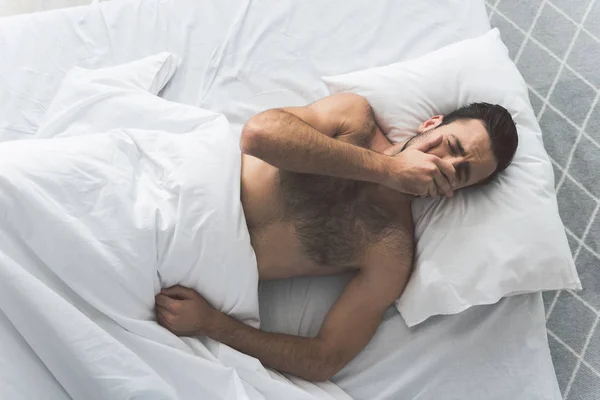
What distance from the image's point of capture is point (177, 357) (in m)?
1.12

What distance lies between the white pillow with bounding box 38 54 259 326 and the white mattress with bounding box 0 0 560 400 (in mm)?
128

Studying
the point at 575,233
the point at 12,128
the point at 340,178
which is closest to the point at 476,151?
the point at 340,178

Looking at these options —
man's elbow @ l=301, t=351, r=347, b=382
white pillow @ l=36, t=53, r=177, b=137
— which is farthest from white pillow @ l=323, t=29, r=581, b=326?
white pillow @ l=36, t=53, r=177, b=137

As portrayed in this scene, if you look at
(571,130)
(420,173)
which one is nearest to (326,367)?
(420,173)

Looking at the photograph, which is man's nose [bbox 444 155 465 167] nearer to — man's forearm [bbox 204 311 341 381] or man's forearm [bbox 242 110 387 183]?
man's forearm [bbox 242 110 387 183]

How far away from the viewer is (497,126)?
127 cm

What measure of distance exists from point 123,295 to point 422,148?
0.70m

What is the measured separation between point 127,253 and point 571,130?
4.52 feet

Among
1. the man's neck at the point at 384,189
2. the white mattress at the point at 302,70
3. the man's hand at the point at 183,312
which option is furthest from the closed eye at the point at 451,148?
the man's hand at the point at 183,312

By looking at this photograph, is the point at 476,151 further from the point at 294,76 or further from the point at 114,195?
the point at 114,195

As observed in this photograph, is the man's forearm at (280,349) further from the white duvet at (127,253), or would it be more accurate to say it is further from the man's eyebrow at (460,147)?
the man's eyebrow at (460,147)

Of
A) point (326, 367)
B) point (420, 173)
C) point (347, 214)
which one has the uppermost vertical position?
point (420, 173)

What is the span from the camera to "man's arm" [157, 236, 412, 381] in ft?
3.98

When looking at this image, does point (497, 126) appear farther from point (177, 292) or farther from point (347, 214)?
point (177, 292)
